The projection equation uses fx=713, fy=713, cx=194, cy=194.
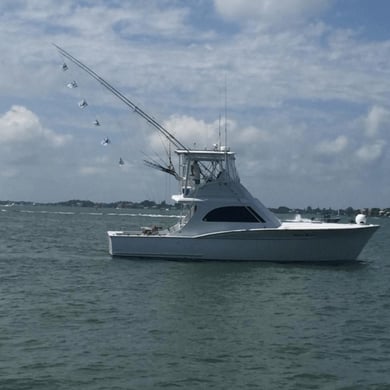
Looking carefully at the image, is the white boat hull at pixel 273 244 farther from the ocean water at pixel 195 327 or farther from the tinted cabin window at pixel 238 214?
the tinted cabin window at pixel 238 214

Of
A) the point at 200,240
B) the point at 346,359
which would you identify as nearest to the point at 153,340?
the point at 346,359

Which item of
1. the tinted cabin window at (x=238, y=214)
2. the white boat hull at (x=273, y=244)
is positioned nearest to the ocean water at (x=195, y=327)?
the white boat hull at (x=273, y=244)

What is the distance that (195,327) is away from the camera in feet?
59.9

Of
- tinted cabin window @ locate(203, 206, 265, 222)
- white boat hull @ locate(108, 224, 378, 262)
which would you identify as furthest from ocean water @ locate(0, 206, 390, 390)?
tinted cabin window @ locate(203, 206, 265, 222)

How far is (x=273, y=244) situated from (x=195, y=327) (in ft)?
44.1

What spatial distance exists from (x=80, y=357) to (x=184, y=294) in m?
8.65

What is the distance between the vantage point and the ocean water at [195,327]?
1407cm

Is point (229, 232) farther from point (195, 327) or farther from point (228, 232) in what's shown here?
point (195, 327)

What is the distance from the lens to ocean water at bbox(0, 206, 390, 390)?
14.1 metres

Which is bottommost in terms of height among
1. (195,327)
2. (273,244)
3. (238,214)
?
(195,327)

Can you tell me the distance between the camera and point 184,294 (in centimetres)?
2352

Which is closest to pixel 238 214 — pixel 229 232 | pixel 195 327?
pixel 229 232

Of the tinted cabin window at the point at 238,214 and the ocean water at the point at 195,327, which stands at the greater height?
the tinted cabin window at the point at 238,214

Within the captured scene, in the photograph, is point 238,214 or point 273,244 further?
point 238,214
